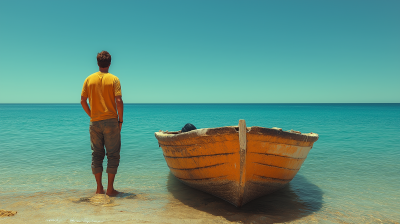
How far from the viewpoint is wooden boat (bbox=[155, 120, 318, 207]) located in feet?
10.6

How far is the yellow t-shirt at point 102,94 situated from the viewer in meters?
3.75

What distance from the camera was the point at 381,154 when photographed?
29.0ft

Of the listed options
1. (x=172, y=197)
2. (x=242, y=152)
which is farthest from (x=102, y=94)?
(x=242, y=152)

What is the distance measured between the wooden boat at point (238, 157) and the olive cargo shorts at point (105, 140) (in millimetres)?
843

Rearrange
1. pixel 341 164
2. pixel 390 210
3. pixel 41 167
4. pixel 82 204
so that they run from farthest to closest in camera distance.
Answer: pixel 341 164 < pixel 41 167 < pixel 390 210 < pixel 82 204

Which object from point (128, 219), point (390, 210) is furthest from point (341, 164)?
point (128, 219)

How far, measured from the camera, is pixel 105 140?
3.86 meters

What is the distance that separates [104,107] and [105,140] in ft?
1.76

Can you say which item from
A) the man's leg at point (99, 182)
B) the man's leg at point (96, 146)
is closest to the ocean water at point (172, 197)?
the man's leg at point (99, 182)

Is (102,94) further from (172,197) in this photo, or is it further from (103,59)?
(172,197)

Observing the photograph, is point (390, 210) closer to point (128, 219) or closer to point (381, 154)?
point (128, 219)

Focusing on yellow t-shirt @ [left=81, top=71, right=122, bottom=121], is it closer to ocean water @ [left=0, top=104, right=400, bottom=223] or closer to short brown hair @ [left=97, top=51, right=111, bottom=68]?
short brown hair @ [left=97, top=51, right=111, bottom=68]

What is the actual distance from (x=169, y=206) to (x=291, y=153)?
211 centimetres

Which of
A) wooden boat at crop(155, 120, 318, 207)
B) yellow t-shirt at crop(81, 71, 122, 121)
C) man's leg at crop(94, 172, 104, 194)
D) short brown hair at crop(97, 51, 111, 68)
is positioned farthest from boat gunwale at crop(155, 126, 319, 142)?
short brown hair at crop(97, 51, 111, 68)
